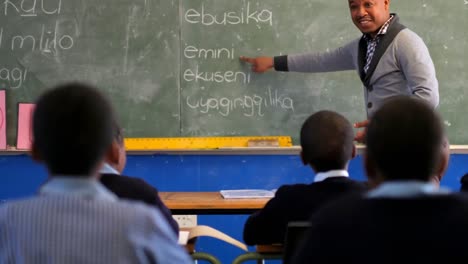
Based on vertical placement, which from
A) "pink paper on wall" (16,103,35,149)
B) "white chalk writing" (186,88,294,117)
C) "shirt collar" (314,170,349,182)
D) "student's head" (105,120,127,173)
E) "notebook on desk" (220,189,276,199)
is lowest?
A: "notebook on desk" (220,189,276,199)

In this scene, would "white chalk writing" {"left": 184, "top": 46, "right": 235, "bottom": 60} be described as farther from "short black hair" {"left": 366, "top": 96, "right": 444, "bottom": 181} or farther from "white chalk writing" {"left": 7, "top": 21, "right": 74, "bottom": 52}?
"short black hair" {"left": 366, "top": 96, "right": 444, "bottom": 181}

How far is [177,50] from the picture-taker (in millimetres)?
4230


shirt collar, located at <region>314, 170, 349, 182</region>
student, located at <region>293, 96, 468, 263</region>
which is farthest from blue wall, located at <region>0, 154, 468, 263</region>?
student, located at <region>293, 96, 468, 263</region>

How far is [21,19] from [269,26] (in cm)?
154

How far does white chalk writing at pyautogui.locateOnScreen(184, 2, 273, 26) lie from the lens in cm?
423

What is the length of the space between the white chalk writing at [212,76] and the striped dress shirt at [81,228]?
2.96 m

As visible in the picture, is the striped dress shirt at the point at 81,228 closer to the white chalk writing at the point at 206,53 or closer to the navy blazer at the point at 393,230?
the navy blazer at the point at 393,230

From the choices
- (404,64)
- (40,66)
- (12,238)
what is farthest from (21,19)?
(12,238)

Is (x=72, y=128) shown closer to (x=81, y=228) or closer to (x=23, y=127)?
(x=81, y=228)

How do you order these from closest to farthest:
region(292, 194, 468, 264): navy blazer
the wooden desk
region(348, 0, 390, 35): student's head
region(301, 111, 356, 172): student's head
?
region(292, 194, 468, 264): navy blazer
region(301, 111, 356, 172): student's head
the wooden desk
region(348, 0, 390, 35): student's head

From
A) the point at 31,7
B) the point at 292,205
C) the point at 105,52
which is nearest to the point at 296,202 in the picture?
the point at 292,205

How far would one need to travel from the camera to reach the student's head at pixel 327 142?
2.29 meters

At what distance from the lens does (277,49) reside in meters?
4.26

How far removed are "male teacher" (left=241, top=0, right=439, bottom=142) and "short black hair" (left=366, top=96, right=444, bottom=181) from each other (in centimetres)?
222
